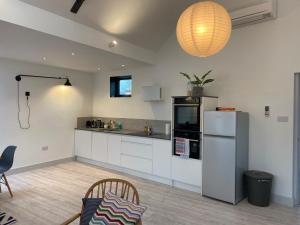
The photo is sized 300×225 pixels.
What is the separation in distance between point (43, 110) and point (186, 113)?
325cm

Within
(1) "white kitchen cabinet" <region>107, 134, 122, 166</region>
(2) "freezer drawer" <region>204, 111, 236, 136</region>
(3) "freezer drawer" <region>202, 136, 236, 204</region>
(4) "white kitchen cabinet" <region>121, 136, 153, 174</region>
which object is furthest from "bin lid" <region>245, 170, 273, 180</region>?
(1) "white kitchen cabinet" <region>107, 134, 122, 166</region>

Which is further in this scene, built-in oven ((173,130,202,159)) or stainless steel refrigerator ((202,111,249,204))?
built-in oven ((173,130,202,159))

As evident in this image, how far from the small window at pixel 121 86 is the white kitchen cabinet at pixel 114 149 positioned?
117 cm

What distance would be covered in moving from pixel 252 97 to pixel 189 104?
3.33ft

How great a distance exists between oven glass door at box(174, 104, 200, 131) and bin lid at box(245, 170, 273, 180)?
1.00 metres

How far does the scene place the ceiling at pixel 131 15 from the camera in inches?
120

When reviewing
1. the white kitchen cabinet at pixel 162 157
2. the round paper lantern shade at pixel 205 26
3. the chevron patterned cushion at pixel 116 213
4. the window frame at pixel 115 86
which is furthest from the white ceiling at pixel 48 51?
the chevron patterned cushion at pixel 116 213

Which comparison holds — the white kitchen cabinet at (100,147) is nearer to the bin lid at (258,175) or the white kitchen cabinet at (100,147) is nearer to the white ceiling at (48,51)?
the white ceiling at (48,51)

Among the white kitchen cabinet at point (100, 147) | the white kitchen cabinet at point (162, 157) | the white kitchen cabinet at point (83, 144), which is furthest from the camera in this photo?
the white kitchen cabinet at point (83, 144)

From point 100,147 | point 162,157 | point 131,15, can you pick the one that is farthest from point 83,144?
point 131,15

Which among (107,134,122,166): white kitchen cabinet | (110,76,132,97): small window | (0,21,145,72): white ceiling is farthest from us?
(110,76,132,97): small window

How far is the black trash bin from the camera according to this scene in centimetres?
322

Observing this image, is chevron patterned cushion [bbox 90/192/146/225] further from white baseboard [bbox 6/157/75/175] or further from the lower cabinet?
white baseboard [bbox 6/157/75/175]

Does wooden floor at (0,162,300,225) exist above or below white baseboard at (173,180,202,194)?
below
